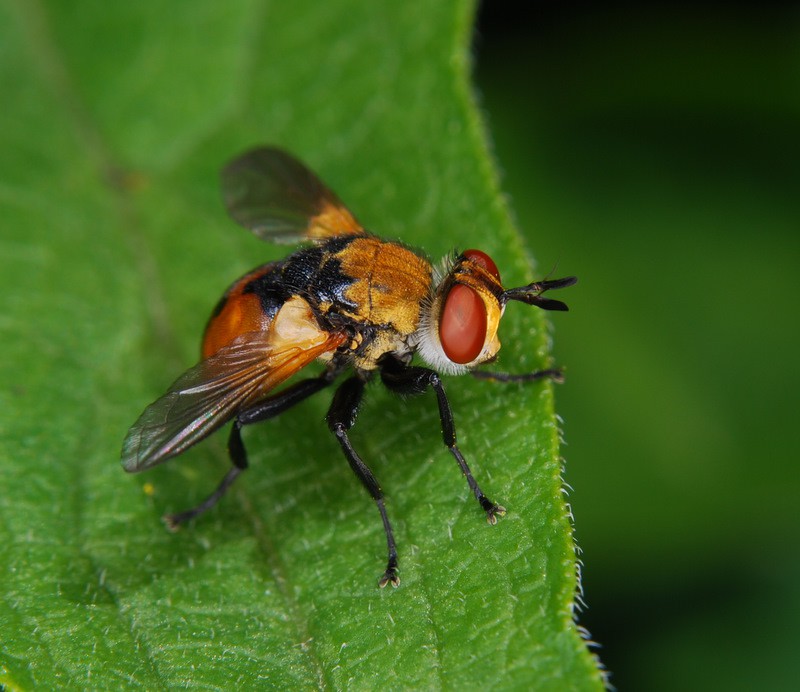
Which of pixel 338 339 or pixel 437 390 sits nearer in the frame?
pixel 437 390

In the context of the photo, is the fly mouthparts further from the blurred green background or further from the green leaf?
the blurred green background

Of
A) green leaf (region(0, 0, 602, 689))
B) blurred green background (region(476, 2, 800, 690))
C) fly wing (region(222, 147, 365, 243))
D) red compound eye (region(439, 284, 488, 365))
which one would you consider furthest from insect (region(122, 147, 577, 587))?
blurred green background (region(476, 2, 800, 690))

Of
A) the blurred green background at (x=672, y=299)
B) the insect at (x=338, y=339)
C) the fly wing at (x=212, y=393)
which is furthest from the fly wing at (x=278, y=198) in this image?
the blurred green background at (x=672, y=299)

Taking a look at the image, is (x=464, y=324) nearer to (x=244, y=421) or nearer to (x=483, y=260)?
(x=483, y=260)

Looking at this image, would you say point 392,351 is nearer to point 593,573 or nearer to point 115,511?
point 115,511

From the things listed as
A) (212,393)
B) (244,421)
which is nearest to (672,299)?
(244,421)

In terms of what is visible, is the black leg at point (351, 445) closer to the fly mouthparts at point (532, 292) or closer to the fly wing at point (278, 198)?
the fly mouthparts at point (532, 292)
